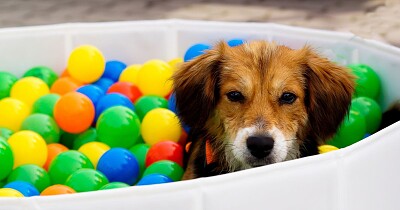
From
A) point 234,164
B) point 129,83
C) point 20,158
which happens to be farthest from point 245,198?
point 129,83

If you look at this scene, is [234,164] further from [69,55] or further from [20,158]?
[69,55]

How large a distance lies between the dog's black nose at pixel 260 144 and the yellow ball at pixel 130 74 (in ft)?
5.67

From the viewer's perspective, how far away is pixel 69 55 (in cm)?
501

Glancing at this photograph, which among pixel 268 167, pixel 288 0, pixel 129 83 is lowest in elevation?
pixel 288 0

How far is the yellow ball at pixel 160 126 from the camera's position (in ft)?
13.8

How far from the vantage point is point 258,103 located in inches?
128

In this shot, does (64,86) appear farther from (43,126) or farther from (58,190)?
(58,190)

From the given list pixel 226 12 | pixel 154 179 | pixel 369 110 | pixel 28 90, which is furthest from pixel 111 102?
pixel 226 12

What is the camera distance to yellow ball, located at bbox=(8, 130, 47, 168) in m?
3.98

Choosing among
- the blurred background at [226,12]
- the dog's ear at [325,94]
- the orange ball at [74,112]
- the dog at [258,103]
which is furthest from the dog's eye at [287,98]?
the blurred background at [226,12]

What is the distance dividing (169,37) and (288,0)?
10.7ft

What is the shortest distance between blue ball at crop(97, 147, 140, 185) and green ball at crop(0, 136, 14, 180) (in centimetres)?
45

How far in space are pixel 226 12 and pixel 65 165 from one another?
166 inches

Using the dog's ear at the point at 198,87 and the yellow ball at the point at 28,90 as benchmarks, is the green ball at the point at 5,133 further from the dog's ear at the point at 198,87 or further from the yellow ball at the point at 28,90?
the dog's ear at the point at 198,87
